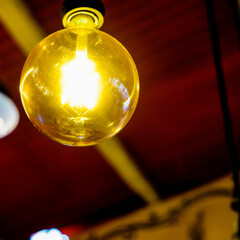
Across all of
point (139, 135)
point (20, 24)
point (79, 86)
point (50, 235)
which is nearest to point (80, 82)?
point (79, 86)

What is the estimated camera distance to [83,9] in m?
1.19

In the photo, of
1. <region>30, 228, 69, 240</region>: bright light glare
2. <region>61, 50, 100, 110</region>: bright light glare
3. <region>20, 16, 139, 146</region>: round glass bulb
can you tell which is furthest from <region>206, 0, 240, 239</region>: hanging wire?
A: <region>30, 228, 69, 240</region>: bright light glare

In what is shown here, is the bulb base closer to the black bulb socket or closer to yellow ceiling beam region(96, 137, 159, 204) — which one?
the black bulb socket

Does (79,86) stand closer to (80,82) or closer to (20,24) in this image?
(80,82)

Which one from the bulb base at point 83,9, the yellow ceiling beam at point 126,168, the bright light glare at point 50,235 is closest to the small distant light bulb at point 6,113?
the yellow ceiling beam at point 126,168

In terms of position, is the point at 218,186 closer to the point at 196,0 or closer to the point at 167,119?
the point at 167,119

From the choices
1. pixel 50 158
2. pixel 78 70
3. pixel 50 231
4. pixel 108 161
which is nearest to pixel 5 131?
pixel 50 158

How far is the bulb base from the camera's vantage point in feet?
3.88

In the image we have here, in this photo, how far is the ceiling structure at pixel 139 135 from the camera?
2547mm

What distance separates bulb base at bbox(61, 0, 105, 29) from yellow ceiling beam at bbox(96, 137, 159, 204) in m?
2.06

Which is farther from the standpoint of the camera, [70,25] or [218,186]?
[218,186]

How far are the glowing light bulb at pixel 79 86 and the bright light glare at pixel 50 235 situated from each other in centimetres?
308

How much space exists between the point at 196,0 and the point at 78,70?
5.22ft

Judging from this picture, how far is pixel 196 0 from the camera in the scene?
2.54m
